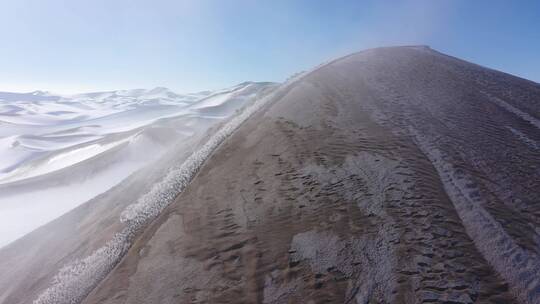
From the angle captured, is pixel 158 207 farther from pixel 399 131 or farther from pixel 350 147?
pixel 399 131

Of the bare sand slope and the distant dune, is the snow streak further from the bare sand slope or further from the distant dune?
the bare sand slope

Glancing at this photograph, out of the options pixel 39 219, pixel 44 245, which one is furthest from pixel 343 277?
pixel 39 219

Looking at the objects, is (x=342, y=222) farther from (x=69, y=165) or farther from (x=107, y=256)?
(x=69, y=165)

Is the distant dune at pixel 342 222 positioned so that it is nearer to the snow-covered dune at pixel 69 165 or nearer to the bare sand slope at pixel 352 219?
the bare sand slope at pixel 352 219

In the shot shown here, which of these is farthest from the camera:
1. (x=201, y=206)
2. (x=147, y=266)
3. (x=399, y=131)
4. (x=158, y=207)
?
(x=399, y=131)

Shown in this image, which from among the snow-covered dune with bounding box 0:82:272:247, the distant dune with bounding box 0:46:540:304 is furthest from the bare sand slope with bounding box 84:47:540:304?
the snow-covered dune with bounding box 0:82:272:247

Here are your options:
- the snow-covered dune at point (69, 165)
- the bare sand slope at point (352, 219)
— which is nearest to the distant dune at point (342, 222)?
the bare sand slope at point (352, 219)
